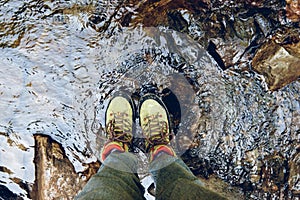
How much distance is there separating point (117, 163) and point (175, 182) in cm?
53

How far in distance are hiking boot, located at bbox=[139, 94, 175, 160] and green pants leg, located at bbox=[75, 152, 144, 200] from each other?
1.20 feet

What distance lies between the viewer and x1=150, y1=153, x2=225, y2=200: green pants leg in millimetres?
1844

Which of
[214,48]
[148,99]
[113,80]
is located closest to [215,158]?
[148,99]

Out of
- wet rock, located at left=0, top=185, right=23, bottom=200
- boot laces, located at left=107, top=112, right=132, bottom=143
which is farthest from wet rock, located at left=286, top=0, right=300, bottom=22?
wet rock, located at left=0, top=185, right=23, bottom=200

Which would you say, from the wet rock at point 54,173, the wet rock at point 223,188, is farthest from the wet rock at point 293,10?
the wet rock at point 54,173

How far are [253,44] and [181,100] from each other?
0.85m

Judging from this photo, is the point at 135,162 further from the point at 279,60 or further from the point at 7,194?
the point at 279,60

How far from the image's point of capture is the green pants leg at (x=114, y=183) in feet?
6.36

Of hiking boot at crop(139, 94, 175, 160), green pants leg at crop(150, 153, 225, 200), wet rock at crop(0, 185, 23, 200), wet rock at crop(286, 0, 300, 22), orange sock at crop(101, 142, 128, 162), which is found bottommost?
green pants leg at crop(150, 153, 225, 200)

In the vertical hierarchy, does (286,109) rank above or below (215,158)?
above

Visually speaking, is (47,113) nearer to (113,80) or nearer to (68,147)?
(68,147)

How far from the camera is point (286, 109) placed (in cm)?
272

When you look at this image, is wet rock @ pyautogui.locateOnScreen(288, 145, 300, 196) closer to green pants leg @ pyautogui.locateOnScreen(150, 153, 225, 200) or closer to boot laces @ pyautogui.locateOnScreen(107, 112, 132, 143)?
green pants leg @ pyautogui.locateOnScreen(150, 153, 225, 200)

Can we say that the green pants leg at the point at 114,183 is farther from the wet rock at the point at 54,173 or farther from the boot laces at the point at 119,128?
the wet rock at the point at 54,173
